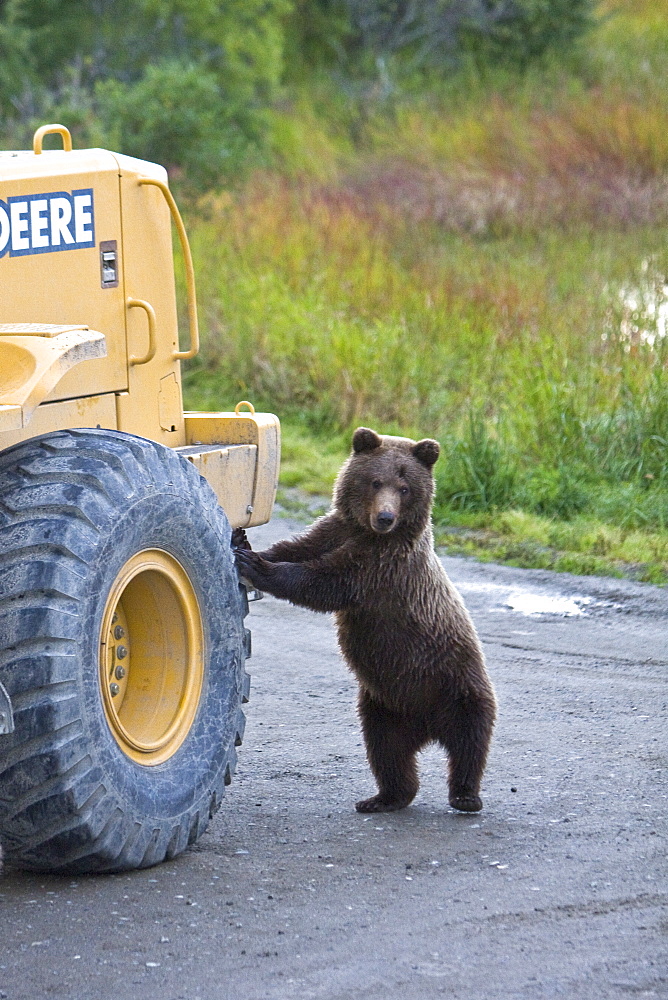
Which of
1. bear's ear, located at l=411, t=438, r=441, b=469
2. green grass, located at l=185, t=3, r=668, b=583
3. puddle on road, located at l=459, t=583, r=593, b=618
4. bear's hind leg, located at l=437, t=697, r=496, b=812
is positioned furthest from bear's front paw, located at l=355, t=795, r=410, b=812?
green grass, located at l=185, t=3, r=668, b=583

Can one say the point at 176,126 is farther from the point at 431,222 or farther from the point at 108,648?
the point at 108,648

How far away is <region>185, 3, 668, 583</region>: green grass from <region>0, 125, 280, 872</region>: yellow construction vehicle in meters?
3.81

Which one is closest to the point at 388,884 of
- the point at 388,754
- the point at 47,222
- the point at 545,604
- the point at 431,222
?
the point at 388,754

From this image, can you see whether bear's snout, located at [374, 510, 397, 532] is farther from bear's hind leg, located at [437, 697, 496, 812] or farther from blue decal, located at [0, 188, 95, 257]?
→ blue decal, located at [0, 188, 95, 257]

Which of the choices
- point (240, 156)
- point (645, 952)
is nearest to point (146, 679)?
point (645, 952)

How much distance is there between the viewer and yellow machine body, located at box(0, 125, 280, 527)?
13.3 feet

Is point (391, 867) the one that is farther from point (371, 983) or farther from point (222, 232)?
point (222, 232)

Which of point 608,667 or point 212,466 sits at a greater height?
point 212,466

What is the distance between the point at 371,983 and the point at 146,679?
1284mm

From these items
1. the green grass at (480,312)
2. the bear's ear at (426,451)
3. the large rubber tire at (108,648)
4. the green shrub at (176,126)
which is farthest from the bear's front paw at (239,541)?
the green shrub at (176,126)

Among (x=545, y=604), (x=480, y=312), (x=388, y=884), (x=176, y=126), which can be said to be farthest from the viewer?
(x=176, y=126)

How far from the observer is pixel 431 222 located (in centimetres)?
1594

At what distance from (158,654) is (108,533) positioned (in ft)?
2.09

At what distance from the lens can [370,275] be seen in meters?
12.7
